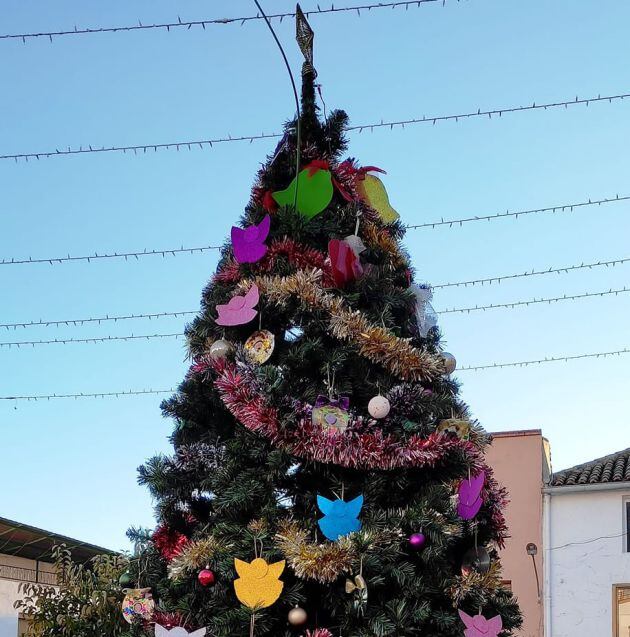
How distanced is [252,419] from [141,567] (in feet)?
2.83

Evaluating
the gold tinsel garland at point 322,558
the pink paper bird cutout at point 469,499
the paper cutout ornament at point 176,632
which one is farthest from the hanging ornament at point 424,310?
the paper cutout ornament at point 176,632

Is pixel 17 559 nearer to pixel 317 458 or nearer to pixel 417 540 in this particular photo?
pixel 317 458

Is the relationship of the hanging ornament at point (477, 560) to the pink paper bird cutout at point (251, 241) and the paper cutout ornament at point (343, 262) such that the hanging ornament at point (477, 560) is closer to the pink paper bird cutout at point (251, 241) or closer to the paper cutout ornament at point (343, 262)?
the paper cutout ornament at point (343, 262)

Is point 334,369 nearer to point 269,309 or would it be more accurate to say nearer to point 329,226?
point 269,309

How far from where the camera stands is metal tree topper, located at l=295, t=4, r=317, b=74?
4.38 m

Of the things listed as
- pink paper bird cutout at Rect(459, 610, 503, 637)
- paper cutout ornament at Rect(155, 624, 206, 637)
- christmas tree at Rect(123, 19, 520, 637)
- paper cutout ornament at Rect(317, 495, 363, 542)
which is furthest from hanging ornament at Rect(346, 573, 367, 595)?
paper cutout ornament at Rect(155, 624, 206, 637)

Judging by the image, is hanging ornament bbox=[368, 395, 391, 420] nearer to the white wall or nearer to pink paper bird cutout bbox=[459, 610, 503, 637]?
pink paper bird cutout bbox=[459, 610, 503, 637]

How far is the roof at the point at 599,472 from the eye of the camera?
12797 millimetres

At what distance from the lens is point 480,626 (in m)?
3.49

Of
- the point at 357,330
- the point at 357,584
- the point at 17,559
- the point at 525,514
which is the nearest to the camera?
the point at 357,584

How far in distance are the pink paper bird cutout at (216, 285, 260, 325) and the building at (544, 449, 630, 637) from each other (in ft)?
33.0

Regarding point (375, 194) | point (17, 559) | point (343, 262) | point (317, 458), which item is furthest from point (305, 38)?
point (17, 559)

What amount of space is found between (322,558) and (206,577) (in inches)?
17.6

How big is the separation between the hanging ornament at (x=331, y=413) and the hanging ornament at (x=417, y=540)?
0.47 metres
